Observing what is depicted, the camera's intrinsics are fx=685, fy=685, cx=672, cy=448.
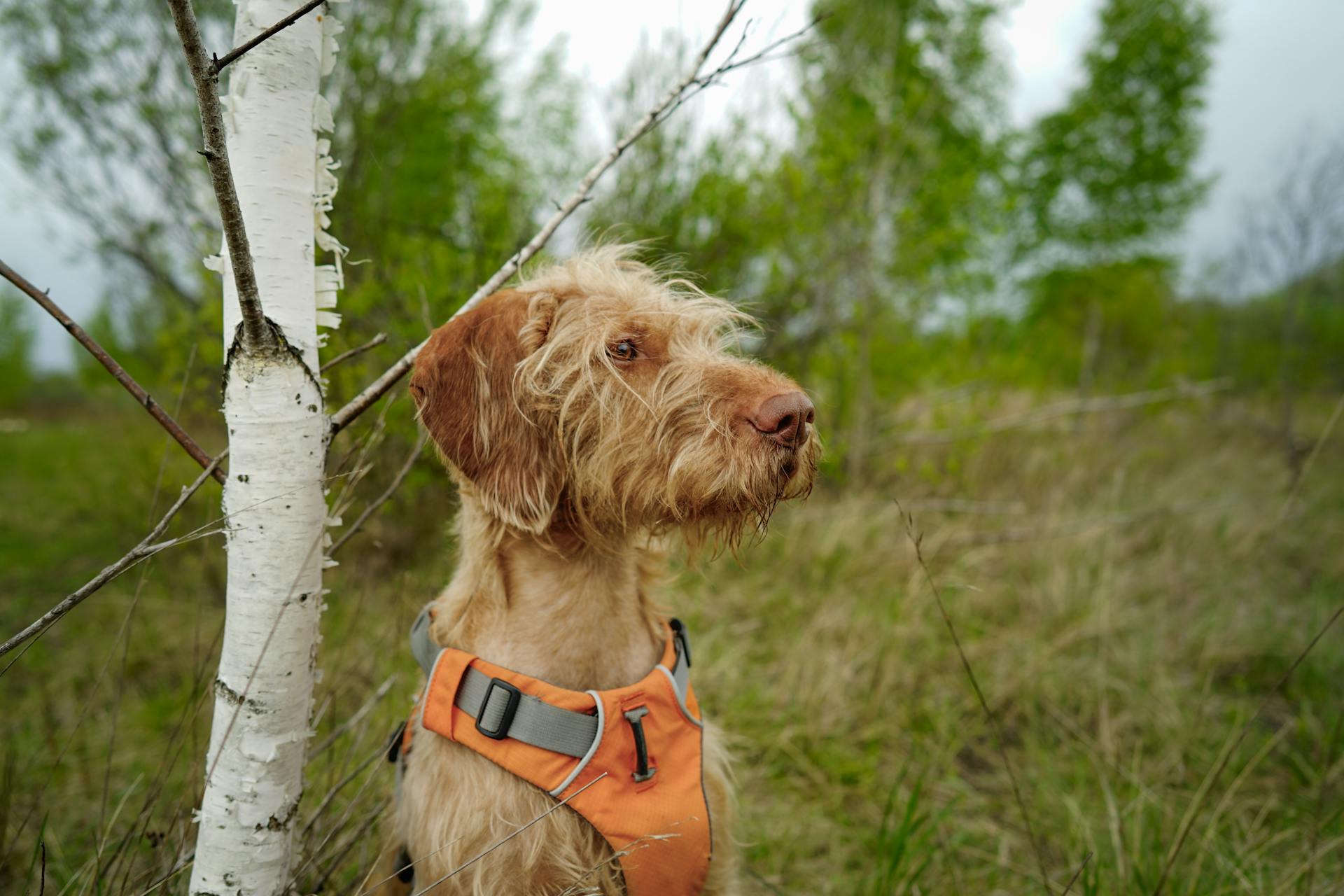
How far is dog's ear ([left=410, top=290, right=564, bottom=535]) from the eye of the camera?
1.82 meters

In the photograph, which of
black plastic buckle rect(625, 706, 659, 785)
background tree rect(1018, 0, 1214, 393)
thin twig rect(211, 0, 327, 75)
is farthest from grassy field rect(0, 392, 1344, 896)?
background tree rect(1018, 0, 1214, 393)

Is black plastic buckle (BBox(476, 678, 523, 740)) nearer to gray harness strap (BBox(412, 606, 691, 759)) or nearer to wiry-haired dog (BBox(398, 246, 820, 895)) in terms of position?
gray harness strap (BBox(412, 606, 691, 759))

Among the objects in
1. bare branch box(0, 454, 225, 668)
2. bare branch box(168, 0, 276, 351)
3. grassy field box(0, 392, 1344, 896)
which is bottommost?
grassy field box(0, 392, 1344, 896)

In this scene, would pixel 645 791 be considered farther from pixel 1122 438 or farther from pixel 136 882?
pixel 1122 438

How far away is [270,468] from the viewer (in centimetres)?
136

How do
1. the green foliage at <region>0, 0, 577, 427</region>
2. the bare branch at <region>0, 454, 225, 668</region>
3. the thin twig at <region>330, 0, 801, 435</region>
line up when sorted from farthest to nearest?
the green foliage at <region>0, 0, 577, 427</region> → the thin twig at <region>330, 0, 801, 435</region> → the bare branch at <region>0, 454, 225, 668</region>

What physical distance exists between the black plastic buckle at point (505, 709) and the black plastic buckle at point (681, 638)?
21.2 inches

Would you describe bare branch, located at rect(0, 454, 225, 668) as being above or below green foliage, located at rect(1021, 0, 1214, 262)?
below

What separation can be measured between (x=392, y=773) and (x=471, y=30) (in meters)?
6.16

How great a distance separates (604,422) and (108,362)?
3.56 feet

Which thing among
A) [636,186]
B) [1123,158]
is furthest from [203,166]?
[1123,158]

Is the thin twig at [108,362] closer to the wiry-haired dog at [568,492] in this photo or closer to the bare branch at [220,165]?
the bare branch at [220,165]

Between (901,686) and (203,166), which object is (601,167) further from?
(203,166)

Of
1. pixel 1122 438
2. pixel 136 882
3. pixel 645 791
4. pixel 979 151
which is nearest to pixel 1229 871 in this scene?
pixel 645 791
